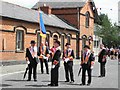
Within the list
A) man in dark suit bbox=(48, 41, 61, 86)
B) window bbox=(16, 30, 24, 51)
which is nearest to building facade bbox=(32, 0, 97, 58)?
window bbox=(16, 30, 24, 51)

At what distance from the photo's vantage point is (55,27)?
3653cm

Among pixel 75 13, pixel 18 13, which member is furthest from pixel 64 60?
pixel 75 13

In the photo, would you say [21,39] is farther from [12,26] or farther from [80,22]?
[80,22]

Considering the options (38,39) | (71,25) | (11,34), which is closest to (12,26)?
(11,34)

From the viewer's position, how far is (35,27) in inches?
1259

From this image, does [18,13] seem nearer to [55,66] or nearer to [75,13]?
[75,13]

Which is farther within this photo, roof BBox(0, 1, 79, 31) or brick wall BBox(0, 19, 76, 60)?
roof BBox(0, 1, 79, 31)

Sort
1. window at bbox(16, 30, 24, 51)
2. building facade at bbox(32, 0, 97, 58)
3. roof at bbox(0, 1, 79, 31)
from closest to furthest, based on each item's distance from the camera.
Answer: roof at bbox(0, 1, 79, 31) < window at bbox(16, 30, 24, 51) < building facade at bbox(32, 0, 97, 58)

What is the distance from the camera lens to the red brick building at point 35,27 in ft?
91.1

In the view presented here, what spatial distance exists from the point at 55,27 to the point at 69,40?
16.3 feet

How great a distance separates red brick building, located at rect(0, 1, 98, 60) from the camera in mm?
27781

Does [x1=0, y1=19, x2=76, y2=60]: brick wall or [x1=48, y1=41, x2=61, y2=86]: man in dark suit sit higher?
[x1=0, y1=19, x2=76, y2=60]: brick wall

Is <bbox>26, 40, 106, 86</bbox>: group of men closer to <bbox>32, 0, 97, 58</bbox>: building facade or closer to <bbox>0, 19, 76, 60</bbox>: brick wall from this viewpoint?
<bbox>0, 19, 76, 60</bbox>: brick wall

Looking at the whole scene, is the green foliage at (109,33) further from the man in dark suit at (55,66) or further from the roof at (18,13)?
the man in dark suit at (55,66)
